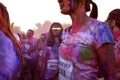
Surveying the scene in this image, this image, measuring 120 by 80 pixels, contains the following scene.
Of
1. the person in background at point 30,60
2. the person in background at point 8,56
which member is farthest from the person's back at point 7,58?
the person in background at point 30,60

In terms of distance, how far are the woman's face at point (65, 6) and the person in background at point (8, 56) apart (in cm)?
125

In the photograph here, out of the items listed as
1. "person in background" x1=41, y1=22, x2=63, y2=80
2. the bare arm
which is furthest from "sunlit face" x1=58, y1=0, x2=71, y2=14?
"person in background" x1=41, y1=22, x2=63, y2=80

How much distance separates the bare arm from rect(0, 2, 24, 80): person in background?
1.13 metres

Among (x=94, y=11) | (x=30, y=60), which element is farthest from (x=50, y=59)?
(x=30, y=60)

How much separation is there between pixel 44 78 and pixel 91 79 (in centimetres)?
413

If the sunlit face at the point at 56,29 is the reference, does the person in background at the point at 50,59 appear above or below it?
below

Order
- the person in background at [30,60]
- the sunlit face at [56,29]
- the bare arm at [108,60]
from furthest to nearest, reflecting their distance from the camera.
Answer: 1. the person in background at [30,60]
2. the sunlit face at [56,29]
3. the bare arm at [108,60]

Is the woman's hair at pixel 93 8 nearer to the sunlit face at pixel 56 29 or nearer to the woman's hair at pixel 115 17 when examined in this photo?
the woman's hair at pixel 115 17

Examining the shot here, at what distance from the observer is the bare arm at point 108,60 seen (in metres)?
4.13

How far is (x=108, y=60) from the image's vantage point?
13.6ft

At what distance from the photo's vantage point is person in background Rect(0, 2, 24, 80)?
10.1ft

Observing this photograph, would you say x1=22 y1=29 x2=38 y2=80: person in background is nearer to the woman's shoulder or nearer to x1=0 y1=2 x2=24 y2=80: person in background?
the woman's shoulder

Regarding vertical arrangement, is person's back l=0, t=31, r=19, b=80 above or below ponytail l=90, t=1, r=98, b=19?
below

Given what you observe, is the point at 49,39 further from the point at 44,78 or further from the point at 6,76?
the point at 6,76
